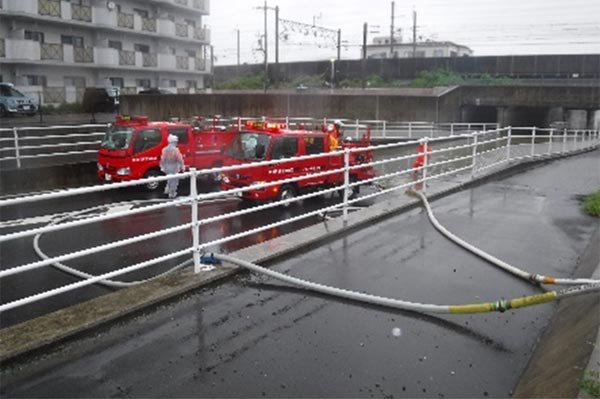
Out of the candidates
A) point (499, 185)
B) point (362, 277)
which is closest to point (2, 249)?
point (362, 277)

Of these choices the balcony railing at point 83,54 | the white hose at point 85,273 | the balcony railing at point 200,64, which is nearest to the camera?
the white hose at point 85,273

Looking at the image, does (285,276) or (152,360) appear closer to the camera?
(152,360)

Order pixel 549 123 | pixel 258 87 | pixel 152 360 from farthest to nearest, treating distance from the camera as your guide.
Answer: pixel 258 87 → pixel 549 123 → pixel 152 360

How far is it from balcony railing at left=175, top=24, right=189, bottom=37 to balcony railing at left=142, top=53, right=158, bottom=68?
111 inches

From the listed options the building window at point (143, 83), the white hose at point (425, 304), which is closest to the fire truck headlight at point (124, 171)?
the white hose at point (425, 304)

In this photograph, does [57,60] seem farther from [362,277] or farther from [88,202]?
[362,277]

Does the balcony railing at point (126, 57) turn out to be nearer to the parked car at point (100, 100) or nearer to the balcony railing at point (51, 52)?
the balcony railing at point (51, 52)

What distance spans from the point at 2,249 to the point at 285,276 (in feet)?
18.2

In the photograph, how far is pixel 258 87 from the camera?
55.8 meters

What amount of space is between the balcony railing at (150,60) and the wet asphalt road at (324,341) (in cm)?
3667

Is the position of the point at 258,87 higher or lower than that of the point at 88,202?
higher

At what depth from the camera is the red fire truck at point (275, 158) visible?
1202 centimetres

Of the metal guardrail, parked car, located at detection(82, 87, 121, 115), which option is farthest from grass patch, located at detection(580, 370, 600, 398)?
parked car, located at detection(82, 87, 121, 115)

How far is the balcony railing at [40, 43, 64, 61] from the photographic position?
107 ft
